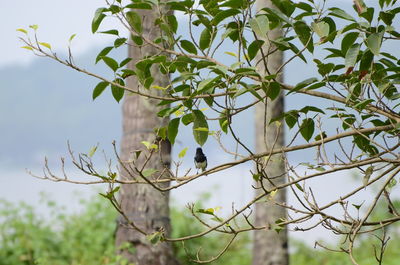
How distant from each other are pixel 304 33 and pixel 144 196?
2675 mm

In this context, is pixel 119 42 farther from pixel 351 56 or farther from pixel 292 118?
pixel 351 56

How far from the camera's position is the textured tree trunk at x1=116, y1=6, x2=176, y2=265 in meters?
4.67

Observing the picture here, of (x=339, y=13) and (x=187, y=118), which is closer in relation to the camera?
(x=339, y=13)

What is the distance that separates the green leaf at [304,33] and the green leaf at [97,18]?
76 cm

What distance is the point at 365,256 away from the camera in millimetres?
8617

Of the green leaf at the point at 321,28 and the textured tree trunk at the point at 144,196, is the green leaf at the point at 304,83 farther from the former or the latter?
the textured tree trunk at the point at 144,196

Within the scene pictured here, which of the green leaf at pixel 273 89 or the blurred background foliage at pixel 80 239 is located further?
the blurred background foliage at pixel 80 239

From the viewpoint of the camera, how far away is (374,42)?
2145 mm

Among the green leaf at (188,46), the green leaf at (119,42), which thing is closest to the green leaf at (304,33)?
the green leaf at (188,46)

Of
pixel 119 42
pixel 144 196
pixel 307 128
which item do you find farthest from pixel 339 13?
pixel 144 196

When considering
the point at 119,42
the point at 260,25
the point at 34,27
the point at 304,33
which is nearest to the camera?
the point at 260,25

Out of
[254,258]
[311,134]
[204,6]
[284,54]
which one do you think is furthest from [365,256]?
[204,6]

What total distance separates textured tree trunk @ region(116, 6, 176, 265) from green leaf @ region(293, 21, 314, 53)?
7.80 ft

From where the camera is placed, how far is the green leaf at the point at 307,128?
2623 millimetres
